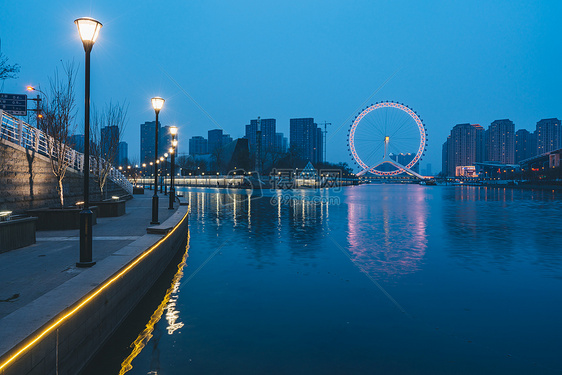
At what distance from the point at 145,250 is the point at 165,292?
1139mm

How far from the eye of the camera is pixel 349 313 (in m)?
8.34

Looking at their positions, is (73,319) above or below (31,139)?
below

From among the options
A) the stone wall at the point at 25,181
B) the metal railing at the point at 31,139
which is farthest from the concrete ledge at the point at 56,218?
the metal railing at the point at 31,139

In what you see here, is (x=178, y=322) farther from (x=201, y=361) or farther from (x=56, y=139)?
(x=56, y=139)

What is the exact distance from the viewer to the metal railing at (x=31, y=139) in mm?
16516

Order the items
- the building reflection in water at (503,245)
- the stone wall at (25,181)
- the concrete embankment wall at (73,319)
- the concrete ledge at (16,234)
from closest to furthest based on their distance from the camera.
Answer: the concrete embankment wall at (73,319), the concrete ledge at (16,234), the building reflection in water at (503,245), the stone wall at (25,181)

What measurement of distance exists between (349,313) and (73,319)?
5.02 metres

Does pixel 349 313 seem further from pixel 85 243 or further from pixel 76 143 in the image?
pixel 76 143

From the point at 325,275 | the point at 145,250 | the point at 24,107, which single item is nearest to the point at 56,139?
the point at 24,107

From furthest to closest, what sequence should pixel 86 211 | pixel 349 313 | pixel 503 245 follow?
pixel 503 245 → pixel 86 211 → pixel 349 313

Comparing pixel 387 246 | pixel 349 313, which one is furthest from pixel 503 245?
pixel 349 313

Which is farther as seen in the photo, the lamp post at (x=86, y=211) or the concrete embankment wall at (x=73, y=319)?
the lamp post at (x=86, y=211)

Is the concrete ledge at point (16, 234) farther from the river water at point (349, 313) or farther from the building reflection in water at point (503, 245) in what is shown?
the building reflection in water at point (503, 245)

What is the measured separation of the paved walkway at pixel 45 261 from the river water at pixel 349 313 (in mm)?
1620
